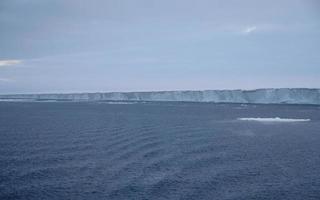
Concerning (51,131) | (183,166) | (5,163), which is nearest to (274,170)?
(183,166)

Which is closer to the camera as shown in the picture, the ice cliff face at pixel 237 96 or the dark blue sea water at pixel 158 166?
the dark blue sea water at pixel 158 166

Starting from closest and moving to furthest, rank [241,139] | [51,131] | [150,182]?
[150,182] < [241,139] < [51,131]

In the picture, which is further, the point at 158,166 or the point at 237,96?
the point at 237,96

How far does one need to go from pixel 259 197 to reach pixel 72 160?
16.7 feet

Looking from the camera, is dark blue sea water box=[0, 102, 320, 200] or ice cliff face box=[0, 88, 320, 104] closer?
dark blue sea water box=[0, 102, 320, 200]

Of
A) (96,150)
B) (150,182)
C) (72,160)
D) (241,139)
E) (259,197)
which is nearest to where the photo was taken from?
(259,197)

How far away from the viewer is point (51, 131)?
15555 millimetres

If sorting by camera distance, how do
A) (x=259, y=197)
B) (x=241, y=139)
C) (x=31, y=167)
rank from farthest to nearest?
(x=241, y=139) < (x=31, y=167) < (x=259, y=197)

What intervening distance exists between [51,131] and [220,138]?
23.4 feet

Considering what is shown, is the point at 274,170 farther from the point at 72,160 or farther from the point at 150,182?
the point at 72,160

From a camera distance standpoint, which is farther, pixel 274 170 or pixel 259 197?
pixel 274 170

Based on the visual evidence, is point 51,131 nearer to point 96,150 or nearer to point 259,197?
point 96,150

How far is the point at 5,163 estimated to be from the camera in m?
9.03

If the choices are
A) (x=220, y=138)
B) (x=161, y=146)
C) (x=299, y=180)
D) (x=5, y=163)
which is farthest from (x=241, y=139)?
(x=5, y=163)
